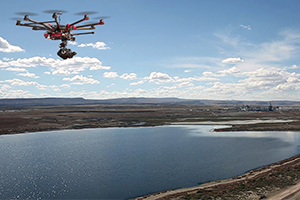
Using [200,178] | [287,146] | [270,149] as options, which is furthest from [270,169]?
[287,146]

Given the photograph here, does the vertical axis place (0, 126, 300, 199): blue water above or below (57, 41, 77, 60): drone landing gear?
below

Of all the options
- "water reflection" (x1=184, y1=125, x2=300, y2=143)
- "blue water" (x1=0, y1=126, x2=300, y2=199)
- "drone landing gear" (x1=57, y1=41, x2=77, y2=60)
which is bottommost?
"blue water" (x1=0, y1=126, x2=300, y2=199)

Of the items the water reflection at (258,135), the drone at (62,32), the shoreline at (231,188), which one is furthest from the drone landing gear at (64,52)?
the water reflection at (258,135)

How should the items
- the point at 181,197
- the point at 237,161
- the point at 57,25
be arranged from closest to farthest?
1. the point at 57,25
2. the point at 181,197
3. the point at 237,161

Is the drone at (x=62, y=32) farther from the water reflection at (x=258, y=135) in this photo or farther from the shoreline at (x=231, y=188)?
the water reflection at (x=258, y=135)

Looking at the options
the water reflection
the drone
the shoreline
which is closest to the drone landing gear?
the drone

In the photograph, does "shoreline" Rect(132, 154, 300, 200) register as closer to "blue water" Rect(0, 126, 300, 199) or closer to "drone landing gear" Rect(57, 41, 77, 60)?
"blue water" Rect(0, 126, 300, 199)

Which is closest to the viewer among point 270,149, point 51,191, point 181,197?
point 181,197

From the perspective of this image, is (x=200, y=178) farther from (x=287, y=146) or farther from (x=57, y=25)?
(x=287, y=146)

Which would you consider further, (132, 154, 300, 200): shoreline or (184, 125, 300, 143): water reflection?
(184, 125, 300, 143): water reflection
